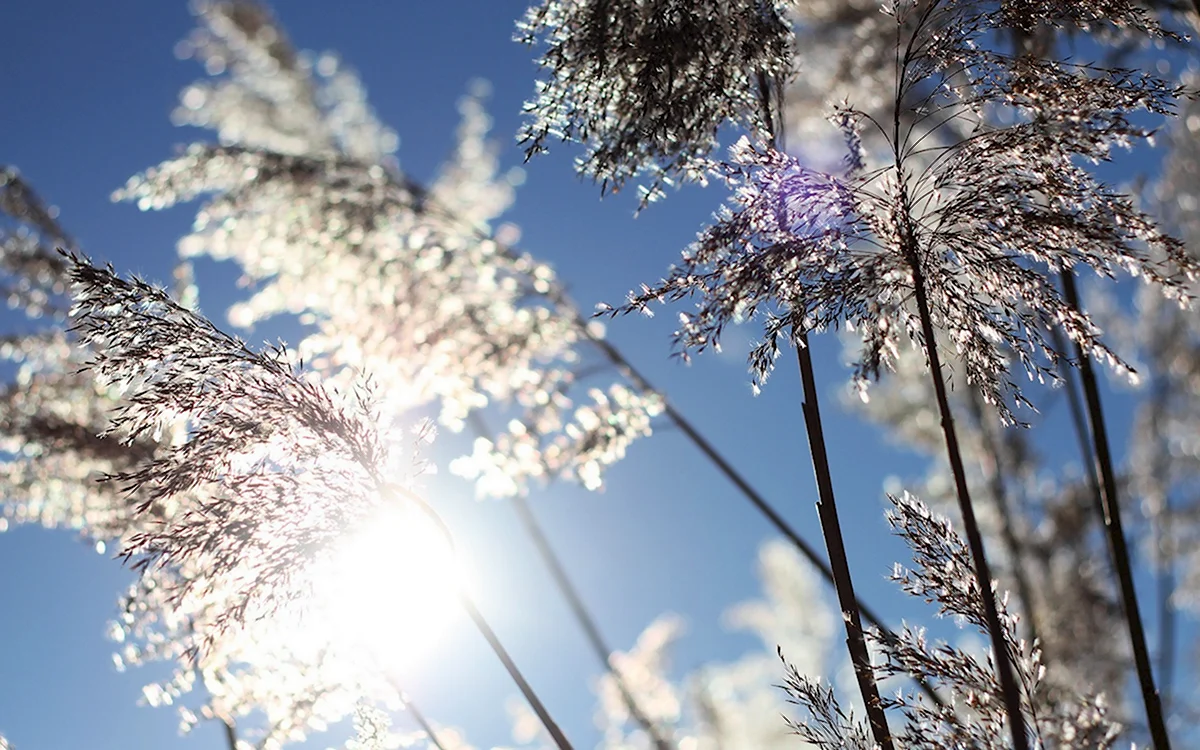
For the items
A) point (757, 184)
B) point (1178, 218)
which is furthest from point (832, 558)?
point (1178, 218)

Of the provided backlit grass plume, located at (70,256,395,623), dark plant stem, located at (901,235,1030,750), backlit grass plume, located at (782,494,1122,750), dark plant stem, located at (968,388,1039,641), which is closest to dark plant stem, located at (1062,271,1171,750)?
backlit grass plume, located at (782,494,1122,750)

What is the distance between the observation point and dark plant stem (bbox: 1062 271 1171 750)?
1479mm

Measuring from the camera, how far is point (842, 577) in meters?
1.41

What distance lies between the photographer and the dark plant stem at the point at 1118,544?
148 centimetres

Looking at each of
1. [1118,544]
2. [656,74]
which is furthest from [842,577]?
[656,74]

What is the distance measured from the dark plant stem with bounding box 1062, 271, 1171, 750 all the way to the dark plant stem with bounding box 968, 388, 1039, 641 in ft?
7.25

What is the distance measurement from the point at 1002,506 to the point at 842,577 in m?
3.47

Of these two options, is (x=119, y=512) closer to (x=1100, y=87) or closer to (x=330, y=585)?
(x=330, y=585)

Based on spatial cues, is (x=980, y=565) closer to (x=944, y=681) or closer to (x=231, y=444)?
(x=944, y=681)

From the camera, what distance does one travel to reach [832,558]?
4.67ft

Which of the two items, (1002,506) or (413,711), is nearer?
(413,711)

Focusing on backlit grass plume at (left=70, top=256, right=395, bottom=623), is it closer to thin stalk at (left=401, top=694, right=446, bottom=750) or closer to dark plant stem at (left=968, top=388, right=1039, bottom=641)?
thin stalk at (left=401, top=694, right=446, bottom=750)

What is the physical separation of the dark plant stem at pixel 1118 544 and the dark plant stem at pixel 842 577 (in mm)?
455

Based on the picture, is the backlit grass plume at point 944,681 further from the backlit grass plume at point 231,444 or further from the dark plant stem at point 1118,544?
the backlit grass plume at point 231,444
